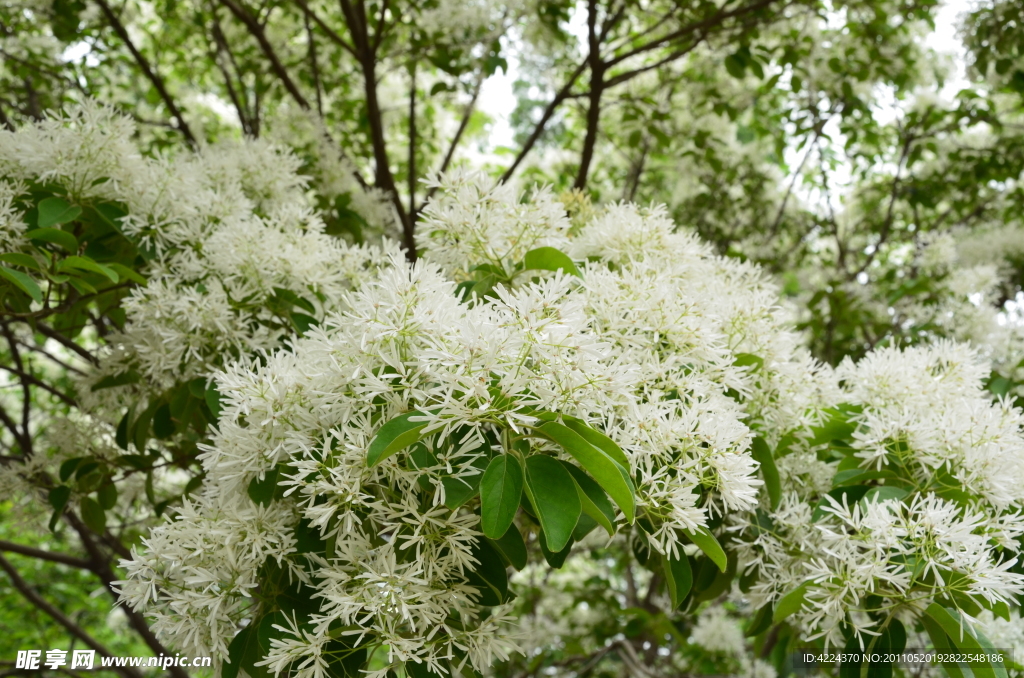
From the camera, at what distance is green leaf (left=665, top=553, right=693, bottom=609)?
1.24 m

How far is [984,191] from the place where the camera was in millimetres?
4918

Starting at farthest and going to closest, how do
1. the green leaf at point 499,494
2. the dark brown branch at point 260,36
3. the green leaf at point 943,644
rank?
the dark brown branch at point 260,36, the green leaf at point 943,644, the green leaf at point 499,494

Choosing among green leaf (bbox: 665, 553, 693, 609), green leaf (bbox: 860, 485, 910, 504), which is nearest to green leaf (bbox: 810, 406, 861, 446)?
green leaf (bbox: 860, 485, 910, 504)

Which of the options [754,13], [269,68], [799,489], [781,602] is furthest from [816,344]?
[269,68]

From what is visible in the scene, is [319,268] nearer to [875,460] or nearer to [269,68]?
[875,460]

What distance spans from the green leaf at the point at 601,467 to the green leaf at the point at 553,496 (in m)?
0.05

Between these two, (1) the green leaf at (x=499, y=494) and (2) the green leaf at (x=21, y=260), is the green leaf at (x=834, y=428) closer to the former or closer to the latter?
(1) the green leaf at (x=499, y=494)

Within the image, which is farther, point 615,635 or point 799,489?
point 615,635

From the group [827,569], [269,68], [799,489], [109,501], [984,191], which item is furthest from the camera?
[984,191]

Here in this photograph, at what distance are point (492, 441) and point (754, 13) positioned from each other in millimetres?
3216

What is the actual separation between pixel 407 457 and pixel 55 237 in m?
1.12

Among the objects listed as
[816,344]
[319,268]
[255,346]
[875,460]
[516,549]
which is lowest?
[816,344]

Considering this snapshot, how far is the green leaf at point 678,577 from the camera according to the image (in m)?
1.24

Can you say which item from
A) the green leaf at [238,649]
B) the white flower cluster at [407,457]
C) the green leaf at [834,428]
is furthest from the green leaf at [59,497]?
the green leaf at [834,428]
